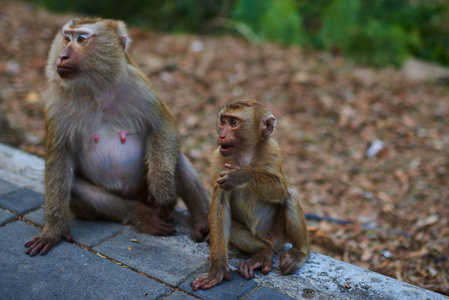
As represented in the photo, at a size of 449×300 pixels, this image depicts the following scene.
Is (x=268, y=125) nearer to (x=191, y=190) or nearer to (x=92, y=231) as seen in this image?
(x=191, y=190)

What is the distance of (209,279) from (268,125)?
3.44 feet

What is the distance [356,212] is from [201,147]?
85.3 inches

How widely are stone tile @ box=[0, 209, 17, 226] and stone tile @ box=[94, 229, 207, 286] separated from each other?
798 millimetres

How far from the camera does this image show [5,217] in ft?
12.3

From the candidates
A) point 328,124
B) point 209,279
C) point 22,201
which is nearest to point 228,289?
point 209,279

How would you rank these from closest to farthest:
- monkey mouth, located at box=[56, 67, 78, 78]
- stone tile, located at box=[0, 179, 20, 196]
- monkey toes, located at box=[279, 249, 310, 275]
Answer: monkey toes, located at box=[279, 249, 310, 275] < monkey mouth, located at box=[56, 67, 78, 78] < stone tile, located at box=[0, 179, 20, 196]

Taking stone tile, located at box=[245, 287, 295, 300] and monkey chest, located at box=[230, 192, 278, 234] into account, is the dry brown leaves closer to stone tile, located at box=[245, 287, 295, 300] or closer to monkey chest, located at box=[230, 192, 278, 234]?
monkey chest, located at box=[230, 192, 278, 234]

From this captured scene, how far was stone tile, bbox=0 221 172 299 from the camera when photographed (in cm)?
292

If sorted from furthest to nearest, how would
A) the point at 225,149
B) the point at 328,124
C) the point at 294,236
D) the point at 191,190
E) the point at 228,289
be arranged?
the point at 328,124, the point at 191,190, the point at 294,236, the point at 225,149, the point at 228,289

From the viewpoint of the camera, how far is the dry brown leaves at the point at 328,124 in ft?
15.7

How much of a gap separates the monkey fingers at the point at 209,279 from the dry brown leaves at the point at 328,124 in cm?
151

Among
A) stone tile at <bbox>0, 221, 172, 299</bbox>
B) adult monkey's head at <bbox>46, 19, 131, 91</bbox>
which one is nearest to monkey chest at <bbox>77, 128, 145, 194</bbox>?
adult monkey's head at <bbox>46, 19, 131, 91</bbox>

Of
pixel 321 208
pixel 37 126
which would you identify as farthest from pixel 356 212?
pixel 37 126

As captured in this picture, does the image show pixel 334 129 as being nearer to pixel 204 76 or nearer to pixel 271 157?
pixel 204 76
